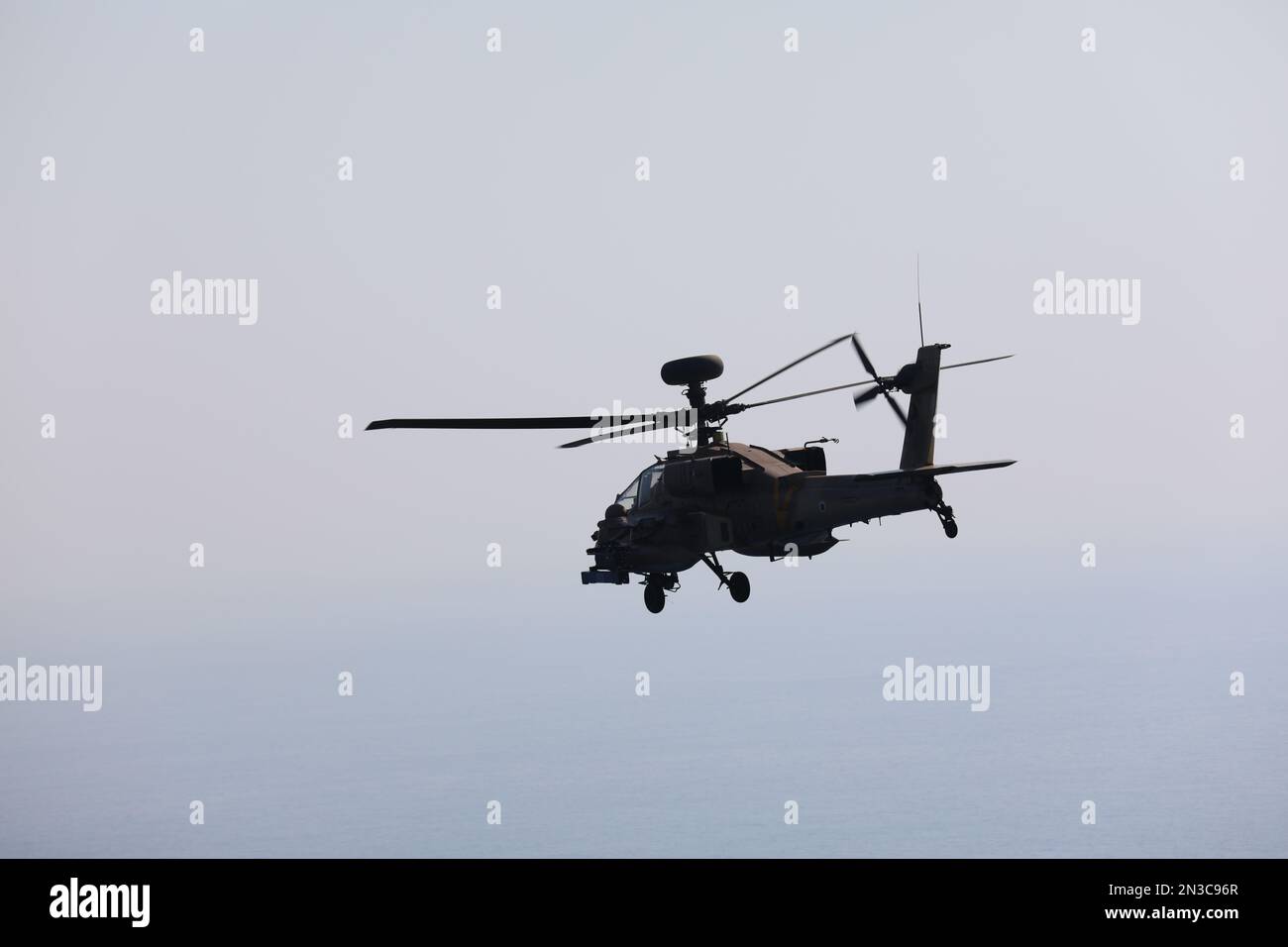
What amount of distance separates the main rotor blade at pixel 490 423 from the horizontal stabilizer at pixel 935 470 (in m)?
7.64

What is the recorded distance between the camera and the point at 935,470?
36.3m

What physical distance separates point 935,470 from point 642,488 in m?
9.02

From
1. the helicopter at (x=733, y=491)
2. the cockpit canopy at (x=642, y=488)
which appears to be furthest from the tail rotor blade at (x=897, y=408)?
the cockpit canopy at (x=642, y=488)

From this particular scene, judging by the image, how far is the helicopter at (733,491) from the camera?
37.5m

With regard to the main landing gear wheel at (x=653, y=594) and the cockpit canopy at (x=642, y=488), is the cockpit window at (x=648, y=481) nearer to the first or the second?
the cockpit canopy at (x=642, y=488)

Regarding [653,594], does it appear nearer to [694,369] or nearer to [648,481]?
[648,481]

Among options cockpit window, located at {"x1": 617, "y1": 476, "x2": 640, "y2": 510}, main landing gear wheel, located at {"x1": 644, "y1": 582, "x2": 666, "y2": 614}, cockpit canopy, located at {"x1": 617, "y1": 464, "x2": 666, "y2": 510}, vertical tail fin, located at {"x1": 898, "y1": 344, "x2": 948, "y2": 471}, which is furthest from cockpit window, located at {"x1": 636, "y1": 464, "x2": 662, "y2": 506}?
vertical tail fin, located at {"x1": 898, "y1": 344, "x2": 948, "y2": 471}

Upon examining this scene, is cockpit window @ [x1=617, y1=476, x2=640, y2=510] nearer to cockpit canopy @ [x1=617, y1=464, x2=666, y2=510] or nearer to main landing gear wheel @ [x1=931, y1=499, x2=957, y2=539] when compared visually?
cockpit canopy @ [x1=617, y1=464, x2=666, y2=510]

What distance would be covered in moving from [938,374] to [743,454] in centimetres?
590

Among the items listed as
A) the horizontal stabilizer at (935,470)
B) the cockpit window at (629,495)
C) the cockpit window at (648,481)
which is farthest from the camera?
the cockpit window at (629,495)

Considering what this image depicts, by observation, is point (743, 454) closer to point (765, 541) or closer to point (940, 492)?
point (765, 541)
